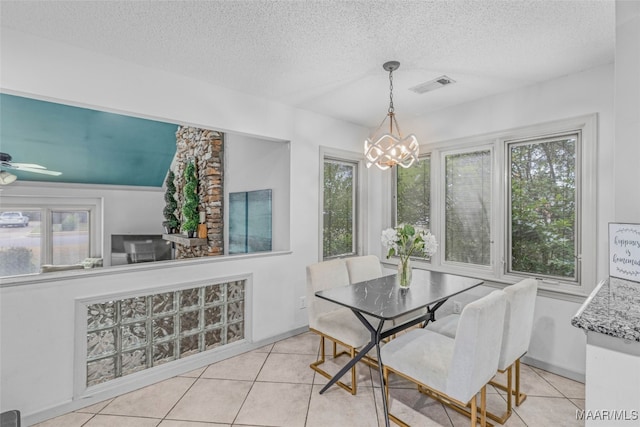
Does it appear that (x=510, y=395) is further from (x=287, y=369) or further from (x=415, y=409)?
(x=287, y=369)

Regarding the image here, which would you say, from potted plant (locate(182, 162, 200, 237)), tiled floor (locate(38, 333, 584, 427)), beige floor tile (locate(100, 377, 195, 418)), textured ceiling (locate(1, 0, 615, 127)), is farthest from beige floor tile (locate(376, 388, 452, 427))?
potted plant (locate(182, 162, 200, 237))

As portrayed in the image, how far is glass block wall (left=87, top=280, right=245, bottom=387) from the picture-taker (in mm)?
2342

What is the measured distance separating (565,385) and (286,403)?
2.23 meters

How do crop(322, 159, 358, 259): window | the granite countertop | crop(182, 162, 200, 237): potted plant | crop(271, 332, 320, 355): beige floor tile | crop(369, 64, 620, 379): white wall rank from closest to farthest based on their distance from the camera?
1. the granite countertop
2. crop(369, 64, 620, 379): white wall
3. crop(271, 332, 320, 355): beige floor tile
4. crop(322, 159, 358, 259): window
5. crop(182, 162, 200, 237): potted plant

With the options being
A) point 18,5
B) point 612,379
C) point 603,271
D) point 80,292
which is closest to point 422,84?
point 603,271

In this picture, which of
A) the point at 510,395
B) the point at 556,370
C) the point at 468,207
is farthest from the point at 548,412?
the point at 468,207

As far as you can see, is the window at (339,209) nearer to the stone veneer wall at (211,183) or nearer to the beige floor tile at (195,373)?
the stone veneer wall at (211,183)

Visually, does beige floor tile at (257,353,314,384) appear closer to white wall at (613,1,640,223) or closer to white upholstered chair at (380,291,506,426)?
white upholstered chair at (380,291,506,426)

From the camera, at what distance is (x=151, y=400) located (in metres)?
2.31

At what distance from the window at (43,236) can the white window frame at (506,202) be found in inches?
203

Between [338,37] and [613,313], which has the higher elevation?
[338,37]

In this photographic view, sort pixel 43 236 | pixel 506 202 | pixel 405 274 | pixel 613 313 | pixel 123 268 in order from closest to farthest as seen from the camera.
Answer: pixel 613 313
pixel 123 268
pixel 405 274
pixel 506 202
pixel 43 236

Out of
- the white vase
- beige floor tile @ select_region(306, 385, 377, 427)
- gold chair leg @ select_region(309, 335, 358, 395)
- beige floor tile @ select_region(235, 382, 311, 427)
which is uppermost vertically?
the white vase

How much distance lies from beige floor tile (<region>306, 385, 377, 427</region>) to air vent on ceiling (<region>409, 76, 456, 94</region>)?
8.72 ft
